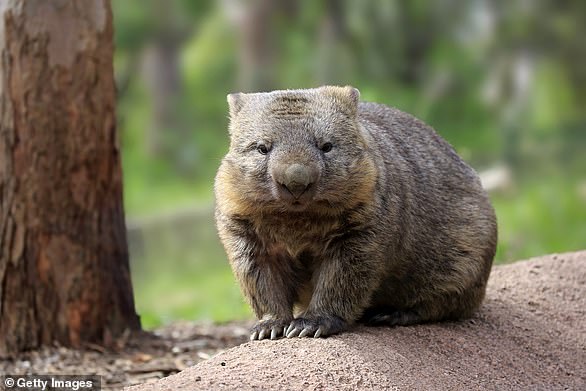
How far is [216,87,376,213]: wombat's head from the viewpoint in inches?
175

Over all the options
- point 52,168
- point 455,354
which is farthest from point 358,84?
point 455,354

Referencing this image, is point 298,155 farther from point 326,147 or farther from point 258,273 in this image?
point 258,273

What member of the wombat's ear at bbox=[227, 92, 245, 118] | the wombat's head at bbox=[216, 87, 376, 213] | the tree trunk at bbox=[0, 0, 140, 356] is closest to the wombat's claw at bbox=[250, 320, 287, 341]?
the wombat's head at bbox=[216, 87, 376, 213]

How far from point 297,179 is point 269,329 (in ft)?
2.66

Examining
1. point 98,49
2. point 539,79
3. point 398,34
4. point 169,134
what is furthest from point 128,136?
point 98,49

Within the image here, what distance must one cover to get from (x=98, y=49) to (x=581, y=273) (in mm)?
3260

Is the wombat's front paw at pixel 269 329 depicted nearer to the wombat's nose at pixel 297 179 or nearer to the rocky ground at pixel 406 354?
the rocky ground at pixel 406 354

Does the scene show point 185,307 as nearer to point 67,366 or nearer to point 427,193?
point 67,366

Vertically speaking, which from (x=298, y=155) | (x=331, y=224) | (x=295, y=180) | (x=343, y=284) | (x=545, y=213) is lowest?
(x=343, y=284)

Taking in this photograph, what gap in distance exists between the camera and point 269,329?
4.76 m

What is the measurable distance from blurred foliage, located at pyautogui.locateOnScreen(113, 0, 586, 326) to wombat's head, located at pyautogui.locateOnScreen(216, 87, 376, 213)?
669cm

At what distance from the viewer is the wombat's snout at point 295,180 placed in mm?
4367

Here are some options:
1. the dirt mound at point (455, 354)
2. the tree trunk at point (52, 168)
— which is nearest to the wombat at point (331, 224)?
the dirt mound at point (455, 354)

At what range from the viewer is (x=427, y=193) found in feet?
17.8
